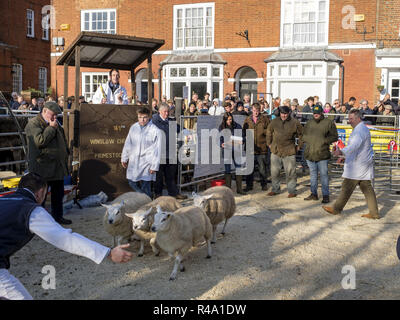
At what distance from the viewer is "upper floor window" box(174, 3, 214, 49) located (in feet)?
81.0

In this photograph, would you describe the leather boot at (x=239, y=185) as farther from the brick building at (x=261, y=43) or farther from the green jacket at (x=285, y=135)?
the brick building at (x=261, y=43)

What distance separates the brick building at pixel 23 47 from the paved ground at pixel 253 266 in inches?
1029

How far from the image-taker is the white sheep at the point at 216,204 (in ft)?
24.3

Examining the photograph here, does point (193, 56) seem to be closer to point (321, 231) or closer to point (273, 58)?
point (273, 58)

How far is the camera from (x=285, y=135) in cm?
1110

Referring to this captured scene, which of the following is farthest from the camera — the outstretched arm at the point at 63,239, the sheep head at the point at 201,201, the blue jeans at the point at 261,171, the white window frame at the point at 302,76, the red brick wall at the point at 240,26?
the white window frame at the point at 302,76

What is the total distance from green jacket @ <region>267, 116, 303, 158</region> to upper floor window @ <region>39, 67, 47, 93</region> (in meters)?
28.1

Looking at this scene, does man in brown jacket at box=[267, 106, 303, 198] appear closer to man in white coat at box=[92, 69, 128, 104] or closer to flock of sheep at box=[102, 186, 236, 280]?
flock of sheep at box=[102, 186, 236, 280]

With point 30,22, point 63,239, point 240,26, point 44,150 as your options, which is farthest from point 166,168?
point 30,22

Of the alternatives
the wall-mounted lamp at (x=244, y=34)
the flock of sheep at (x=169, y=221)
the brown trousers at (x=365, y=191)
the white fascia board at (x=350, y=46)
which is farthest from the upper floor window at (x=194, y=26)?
the flock of sheep at (x=169, y=221)

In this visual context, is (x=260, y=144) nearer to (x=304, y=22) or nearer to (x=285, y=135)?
(x=285, y=135)

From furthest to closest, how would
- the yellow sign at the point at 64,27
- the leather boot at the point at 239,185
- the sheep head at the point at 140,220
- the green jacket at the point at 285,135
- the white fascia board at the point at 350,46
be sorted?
the yellow sign at the point at 64,27 → the white fascia board at the point at 350,46 → the leather boot at the point at 239,185 → the green jacket at the point at 285,135 → the sheep head at the point at 140,220

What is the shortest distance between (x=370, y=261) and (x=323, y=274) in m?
1.01

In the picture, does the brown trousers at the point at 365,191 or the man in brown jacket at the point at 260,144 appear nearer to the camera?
the brown trousers at the point at 365,191
